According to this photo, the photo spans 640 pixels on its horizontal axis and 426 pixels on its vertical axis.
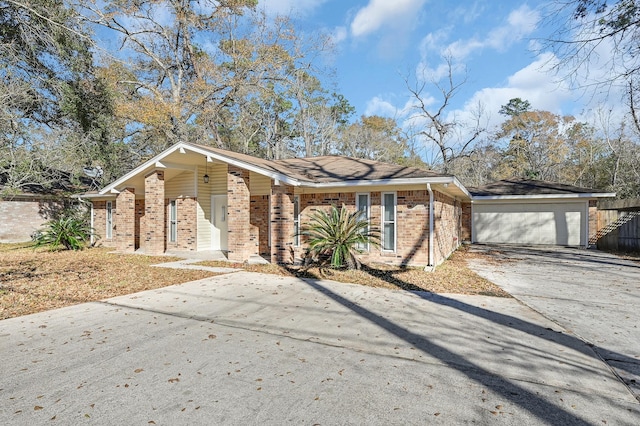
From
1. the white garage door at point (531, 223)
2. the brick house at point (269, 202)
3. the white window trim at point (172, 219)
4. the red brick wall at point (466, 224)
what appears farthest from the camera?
the red brick wall at point (466, 224)

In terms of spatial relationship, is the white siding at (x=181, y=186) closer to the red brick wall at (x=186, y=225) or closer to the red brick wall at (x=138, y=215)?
the red brick wall at (x=186, y=225)

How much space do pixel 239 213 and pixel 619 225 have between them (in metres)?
15.6

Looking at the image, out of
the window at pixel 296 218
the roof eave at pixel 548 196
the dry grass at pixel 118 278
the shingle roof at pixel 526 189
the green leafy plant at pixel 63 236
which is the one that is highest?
the shingle roof at pixel 526 189

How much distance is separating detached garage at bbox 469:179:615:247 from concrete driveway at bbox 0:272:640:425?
12.3 m

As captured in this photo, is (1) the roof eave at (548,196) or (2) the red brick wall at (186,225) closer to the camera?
(2) the red brick wall at (186,225)

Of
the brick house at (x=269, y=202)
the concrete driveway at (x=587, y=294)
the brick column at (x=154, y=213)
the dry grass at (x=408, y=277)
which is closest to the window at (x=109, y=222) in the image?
the brick house at (x=269, y=202)

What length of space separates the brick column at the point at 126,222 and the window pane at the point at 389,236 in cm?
950

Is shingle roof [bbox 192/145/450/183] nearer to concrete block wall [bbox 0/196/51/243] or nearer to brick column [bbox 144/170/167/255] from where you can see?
brick column [bbox 144/170/167/255]

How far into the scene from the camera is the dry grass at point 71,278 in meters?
6.14

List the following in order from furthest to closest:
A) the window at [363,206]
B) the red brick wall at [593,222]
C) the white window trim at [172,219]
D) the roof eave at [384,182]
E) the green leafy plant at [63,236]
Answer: the red brick wall at [593,222] → the green leafy plant at [63,236] → the white window trim at [172,219] → the window at [363,206] → the roof eave at [384,182]

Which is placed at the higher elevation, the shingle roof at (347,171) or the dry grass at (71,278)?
the shingle roof at (347,171)

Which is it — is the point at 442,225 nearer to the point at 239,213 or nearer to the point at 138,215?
the point at 239,213

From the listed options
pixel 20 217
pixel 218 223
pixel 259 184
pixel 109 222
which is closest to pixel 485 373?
pixel 259 184

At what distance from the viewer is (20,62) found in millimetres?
15789
